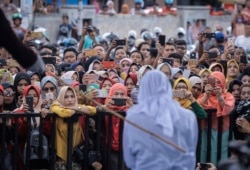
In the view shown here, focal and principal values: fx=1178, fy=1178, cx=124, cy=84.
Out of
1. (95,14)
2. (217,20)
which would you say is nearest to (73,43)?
(95,14)

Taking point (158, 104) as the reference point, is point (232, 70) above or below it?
below

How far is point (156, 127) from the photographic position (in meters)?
10.0

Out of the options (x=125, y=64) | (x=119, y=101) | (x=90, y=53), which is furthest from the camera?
(x=90, y=53)

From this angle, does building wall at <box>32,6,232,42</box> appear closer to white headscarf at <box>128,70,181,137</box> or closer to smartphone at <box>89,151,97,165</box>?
smartphone at <box>89,151,97,165</box>

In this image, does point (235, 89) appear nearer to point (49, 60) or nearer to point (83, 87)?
point (83, 87)

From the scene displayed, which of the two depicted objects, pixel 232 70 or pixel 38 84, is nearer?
pixel 38 84

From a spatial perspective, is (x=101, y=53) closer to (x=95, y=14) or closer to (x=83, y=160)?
(x=83, y=160)

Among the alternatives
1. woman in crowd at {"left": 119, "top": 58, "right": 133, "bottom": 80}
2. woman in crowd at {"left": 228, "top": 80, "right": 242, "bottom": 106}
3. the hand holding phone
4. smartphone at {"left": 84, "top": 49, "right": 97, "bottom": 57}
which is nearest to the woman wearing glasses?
the hand holding phone

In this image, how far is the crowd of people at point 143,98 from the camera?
395 inches

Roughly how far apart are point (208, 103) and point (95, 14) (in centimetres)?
2036

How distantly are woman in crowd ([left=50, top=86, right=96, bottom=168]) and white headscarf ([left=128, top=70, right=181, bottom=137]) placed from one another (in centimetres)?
266

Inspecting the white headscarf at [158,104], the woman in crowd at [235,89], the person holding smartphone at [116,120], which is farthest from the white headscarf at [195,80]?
the white headscarf at [158,104]

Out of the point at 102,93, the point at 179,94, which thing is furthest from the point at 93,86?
the point at 179,94

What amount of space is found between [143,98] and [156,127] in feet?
0.91
